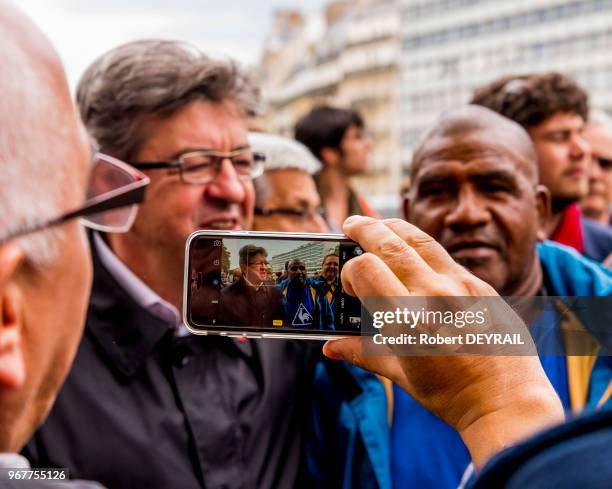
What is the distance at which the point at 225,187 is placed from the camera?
292 centimetres

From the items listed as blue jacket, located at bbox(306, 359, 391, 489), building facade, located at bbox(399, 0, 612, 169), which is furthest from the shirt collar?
building facade, located at bbox(399, 0, 612, 169)

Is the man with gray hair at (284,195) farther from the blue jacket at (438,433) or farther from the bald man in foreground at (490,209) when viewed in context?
the blue jacket at (438,433)

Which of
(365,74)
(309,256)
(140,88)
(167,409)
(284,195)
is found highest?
(140,88)

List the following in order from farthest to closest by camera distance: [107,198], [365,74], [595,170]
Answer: [365,74], [595,170], [107,198]

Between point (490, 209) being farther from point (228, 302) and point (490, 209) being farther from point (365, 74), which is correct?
point (365, 74)

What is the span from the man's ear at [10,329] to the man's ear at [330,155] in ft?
18.6

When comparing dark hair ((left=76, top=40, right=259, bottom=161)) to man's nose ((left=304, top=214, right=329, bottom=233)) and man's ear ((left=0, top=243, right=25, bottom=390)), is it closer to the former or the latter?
man's nose ((left=304, top=214, right=329, bottom=233))

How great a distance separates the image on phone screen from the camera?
6.64ft

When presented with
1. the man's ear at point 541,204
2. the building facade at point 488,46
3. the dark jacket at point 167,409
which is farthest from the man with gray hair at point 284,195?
the building facade at point 488,46

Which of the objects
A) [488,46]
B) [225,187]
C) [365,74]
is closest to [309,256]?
[225,187]

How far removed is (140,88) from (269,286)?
111 centimetres

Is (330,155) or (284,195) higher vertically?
(284,195)

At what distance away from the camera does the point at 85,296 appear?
158 centimetres

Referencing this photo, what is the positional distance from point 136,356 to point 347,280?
0.90 m
